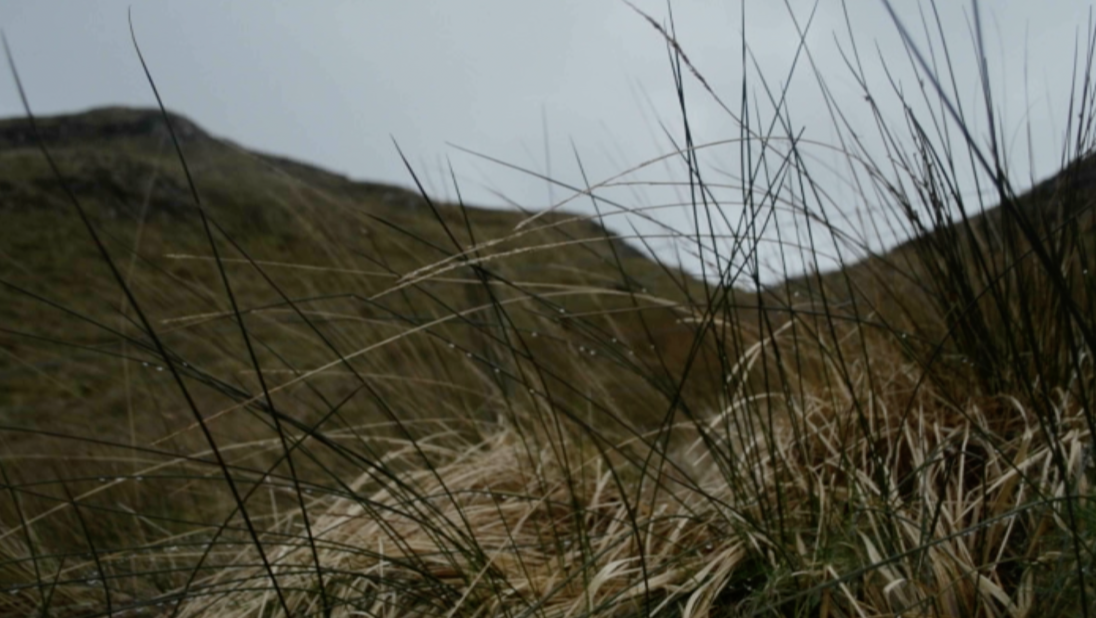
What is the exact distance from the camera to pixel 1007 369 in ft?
4.07

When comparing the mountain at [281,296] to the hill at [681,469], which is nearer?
the hill at [681,469]

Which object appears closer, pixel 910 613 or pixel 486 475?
pixel 910 613

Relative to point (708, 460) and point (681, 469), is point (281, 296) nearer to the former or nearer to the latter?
point (681, 469)

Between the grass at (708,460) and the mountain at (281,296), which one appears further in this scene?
the mountain at (281,296)

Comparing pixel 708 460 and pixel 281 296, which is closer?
pixel 281 296

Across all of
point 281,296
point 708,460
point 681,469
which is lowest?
point 708,460

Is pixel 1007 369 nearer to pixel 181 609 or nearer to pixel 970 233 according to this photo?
pixel 970 233

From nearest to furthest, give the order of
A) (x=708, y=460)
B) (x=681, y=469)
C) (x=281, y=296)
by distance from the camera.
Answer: (x=281, y=296) → (x=681, y=469) → (x=708, y=460)

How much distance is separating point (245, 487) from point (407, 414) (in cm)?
92

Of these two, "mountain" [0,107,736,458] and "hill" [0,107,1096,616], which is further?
"mountain" [0,107,736,458]

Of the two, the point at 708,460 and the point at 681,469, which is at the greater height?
the point at 681,469

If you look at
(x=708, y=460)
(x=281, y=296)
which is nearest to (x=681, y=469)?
(x=281, y=296)

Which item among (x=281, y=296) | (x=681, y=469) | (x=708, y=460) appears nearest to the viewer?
(x=281, y=296)

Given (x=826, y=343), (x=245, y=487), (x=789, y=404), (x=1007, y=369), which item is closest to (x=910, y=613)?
(x=789, y=404)
